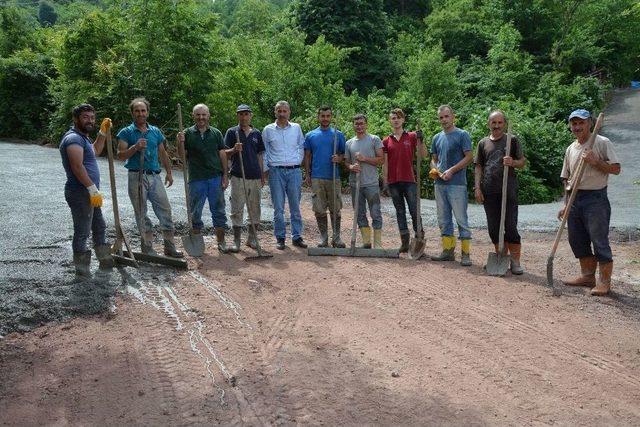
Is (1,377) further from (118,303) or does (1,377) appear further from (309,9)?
(309,9)

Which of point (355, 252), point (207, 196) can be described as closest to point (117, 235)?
point (207, 196)

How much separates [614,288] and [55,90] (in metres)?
19.3

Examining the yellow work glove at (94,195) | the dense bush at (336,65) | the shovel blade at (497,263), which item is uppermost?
the dense bush at (336,65)

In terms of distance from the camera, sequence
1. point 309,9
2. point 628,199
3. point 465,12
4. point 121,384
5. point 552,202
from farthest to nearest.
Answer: point 465,12 < point 309,9 < point 552,202 < point 628,199 < point 121,384

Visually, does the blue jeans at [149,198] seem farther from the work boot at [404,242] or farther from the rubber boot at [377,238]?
the work boot at [404,242]

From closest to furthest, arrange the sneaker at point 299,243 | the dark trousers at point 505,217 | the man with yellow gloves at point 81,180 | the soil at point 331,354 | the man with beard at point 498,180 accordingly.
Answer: the soil at point 331,354
the man with yellow gloves at point 81,180
the man with beard at point 498,180
the dark trousers at point 505,217
the sneaker at point 299,243

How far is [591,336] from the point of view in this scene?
199 inches

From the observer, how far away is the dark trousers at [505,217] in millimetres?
6840

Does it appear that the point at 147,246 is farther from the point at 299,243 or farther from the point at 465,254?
the point at 465,254

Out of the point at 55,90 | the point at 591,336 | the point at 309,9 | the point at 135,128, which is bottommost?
the point at 591,336

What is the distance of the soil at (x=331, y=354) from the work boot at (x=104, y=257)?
1.62 feet

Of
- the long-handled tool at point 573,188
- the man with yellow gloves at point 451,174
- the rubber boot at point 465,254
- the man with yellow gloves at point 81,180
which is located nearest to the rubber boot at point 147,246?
the man with yellow gloves at point 81,180

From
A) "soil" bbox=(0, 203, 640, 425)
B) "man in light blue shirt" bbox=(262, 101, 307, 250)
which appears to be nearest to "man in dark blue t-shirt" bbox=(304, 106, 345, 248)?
"man in light blue shirt" bbox=(262, 101, 307, 250)

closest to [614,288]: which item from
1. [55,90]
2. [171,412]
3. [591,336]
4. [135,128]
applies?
[591,336]
